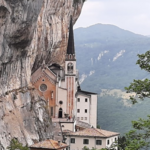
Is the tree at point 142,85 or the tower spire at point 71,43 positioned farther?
the tower spire at point 71,43

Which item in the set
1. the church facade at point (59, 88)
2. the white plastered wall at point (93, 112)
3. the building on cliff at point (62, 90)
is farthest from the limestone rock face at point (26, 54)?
the white plastered wall at point (93, 112)

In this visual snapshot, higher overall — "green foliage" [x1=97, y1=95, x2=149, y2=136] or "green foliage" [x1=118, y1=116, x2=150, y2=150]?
"green foliage" [x1=118, y1=116, x2=150, y2=150]

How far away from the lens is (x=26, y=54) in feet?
175

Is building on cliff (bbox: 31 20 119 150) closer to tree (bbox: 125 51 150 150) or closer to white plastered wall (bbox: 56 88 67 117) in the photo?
white plastered wall (bbox: 56 88 67 117)

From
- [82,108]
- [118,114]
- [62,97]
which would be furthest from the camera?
[118,114]

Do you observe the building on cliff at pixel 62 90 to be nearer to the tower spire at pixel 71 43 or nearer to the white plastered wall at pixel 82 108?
the tower spire at pixel 71 43

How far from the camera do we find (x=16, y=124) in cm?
5141

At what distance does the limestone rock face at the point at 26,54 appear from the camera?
43469 millimetres

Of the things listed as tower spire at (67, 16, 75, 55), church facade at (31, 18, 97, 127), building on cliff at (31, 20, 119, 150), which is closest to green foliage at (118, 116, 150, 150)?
building on cliff at (31, 20, 119, 150)

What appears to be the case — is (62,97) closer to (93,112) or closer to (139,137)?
(93,112)

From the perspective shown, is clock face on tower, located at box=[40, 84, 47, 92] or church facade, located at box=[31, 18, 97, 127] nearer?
church facade, located at box=[31, 18, 97, 127]

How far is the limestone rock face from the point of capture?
4347 centimetres

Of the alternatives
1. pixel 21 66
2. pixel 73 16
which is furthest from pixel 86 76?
pixel 21 66

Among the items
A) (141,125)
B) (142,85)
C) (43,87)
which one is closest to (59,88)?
(43,87)
